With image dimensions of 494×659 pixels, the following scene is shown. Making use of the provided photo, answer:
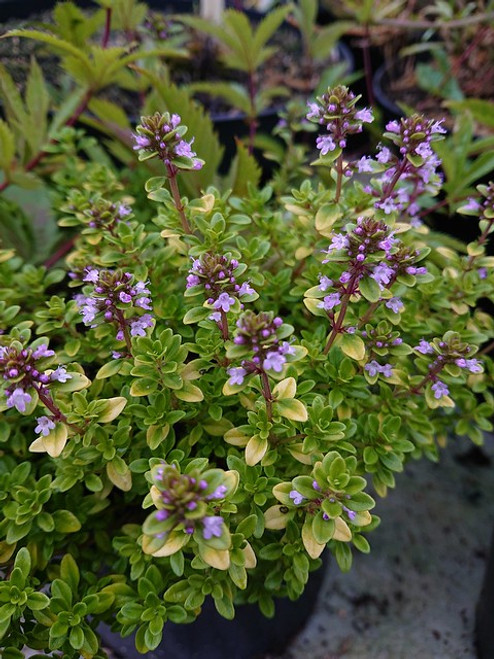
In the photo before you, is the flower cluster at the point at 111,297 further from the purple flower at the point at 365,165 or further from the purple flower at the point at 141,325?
the purple flower at the point at 365,165

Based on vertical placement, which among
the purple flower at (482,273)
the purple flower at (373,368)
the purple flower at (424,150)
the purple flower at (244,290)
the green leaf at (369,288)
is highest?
the purple flower at (424,150)

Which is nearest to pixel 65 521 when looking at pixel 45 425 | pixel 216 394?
pixel 45 425

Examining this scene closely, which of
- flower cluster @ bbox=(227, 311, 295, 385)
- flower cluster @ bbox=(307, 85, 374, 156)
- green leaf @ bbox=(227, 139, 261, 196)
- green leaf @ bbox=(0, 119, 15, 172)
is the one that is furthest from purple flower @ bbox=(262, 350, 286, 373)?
green leaf @ bbox=(0, 119, 15, 172)

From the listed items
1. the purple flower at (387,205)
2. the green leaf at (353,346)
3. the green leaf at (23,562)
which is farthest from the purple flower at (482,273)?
the green leaf at (23,562)

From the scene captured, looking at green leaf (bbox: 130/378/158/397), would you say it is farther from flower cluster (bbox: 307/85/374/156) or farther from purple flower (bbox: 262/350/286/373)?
flower cluster (bbox: 307/85/374/156)

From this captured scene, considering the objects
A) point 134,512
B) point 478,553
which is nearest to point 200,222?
point 134,512

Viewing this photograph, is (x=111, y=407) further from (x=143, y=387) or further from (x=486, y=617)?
(x=486, y=617)
